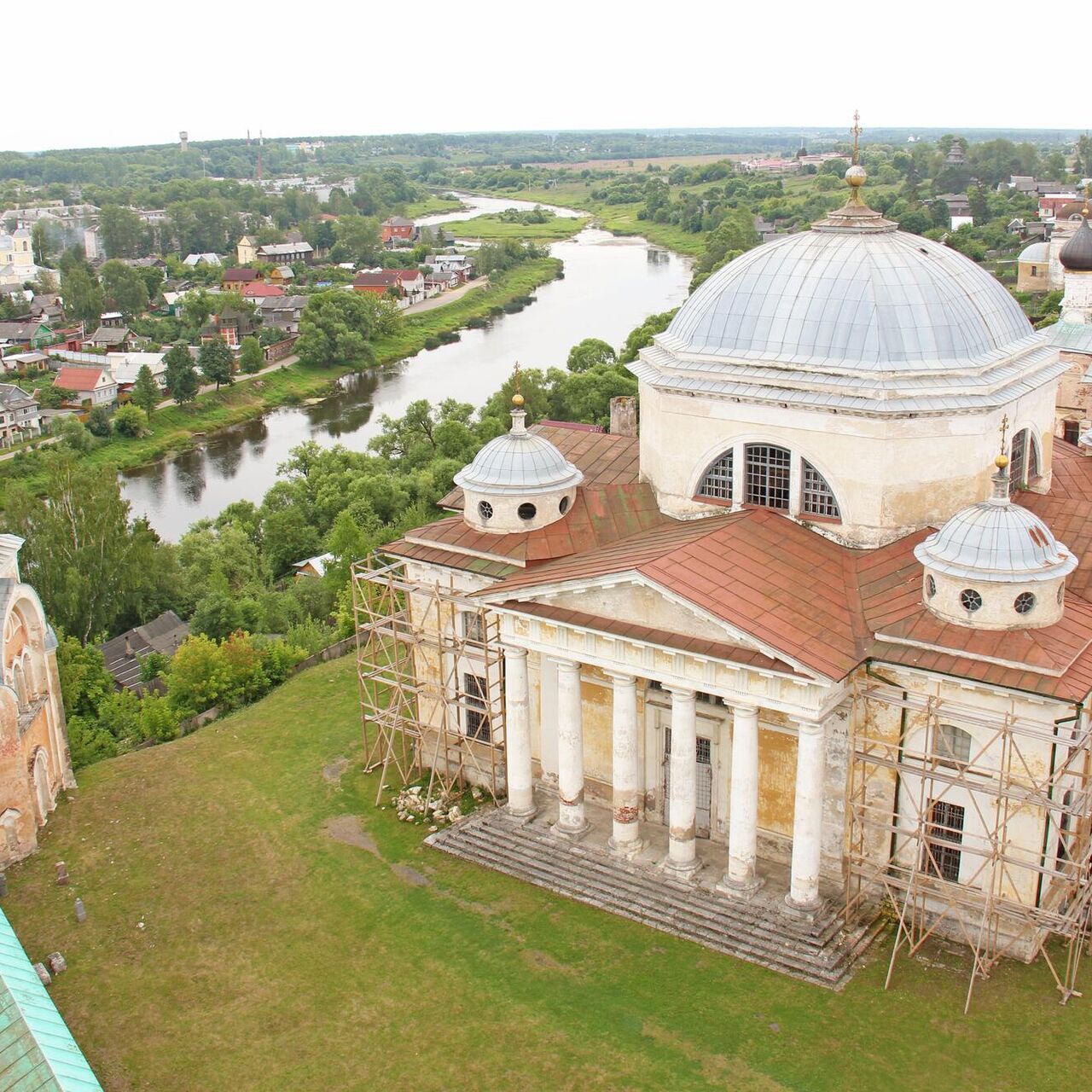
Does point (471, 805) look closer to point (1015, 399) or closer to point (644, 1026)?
point (644, 1026)

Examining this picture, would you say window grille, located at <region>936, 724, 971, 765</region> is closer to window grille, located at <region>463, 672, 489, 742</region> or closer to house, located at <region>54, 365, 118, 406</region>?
window grille, located at <region>463, 672, 489, 742</region>

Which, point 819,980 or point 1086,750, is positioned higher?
point 1086,750

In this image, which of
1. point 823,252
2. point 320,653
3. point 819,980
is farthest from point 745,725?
point 320,653

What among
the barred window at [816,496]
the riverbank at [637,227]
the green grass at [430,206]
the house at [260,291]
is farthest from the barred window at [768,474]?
the green grass at [430,206]

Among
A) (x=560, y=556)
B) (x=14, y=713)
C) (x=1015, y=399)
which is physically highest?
(x=1015, y=399)

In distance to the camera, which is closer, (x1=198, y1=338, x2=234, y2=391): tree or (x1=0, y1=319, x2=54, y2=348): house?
(x1=198, y1=338, x2=234, y2=391): tree

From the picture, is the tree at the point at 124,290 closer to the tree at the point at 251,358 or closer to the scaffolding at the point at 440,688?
the tree at the point at 251,358

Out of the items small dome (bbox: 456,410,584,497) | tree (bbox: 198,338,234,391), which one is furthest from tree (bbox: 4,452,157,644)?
tree (bbox: 198,338,234,391)
